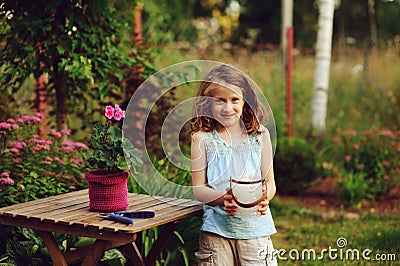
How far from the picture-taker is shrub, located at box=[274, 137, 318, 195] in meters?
6.79

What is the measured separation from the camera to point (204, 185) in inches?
121

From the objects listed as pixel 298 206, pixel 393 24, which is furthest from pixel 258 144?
pixel 393 24

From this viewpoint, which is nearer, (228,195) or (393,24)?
(228,195)

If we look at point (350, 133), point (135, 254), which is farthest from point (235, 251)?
point (350, 133)

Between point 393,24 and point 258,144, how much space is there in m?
23.3

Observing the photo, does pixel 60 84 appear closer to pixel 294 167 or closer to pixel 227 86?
pixel 227 86

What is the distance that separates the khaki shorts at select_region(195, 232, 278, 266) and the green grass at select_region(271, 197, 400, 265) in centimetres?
134

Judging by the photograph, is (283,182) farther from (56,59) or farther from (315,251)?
(56,59)

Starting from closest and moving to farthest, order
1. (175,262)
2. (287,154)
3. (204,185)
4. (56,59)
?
(204,185) < (175,262) < (56,59) < (287,154)

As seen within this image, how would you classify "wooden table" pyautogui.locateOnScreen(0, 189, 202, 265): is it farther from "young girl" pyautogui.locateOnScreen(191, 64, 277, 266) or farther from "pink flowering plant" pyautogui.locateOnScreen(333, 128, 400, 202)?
"pink flowering plant" pyautogui.locateOnScreen(333, 128, 400, 202)

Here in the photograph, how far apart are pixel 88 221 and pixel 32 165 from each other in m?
1.31

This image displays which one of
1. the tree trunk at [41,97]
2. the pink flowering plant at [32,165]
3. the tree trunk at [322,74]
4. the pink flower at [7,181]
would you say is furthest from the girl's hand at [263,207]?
the tree trunk at [322,74]

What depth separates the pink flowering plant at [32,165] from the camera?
362cm

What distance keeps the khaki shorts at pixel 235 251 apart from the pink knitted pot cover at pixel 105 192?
1.62ft
